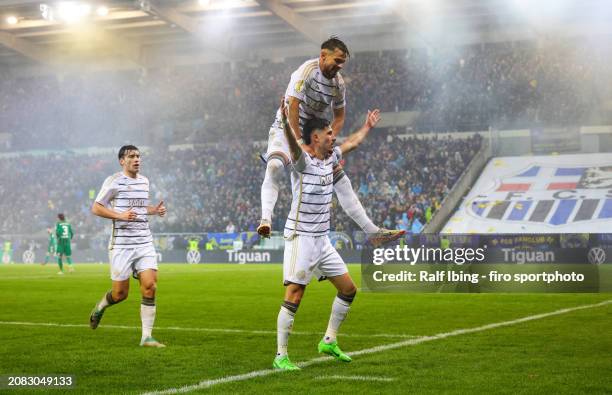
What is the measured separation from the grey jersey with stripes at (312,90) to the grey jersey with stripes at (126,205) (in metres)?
2.40

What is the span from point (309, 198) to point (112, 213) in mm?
3011

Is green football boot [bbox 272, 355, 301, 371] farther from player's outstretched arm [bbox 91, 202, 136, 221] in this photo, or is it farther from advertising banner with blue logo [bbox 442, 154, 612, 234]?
advertising banner with blue logo [bbox 442, 154, 612, 234]

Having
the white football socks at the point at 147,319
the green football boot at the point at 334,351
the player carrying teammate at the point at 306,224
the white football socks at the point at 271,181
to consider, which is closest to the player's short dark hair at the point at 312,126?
the player carrying teammate at the point at 306,224

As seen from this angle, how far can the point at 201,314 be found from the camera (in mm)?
13758

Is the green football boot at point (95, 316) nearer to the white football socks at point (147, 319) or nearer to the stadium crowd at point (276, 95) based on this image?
the white football socks at point (147, 319)

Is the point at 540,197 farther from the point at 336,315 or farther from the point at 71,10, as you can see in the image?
the point at 336,315

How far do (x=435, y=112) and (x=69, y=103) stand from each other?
23.0 m

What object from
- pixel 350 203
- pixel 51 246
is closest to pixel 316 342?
pixel 350 203

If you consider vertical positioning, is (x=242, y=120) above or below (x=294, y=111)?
above

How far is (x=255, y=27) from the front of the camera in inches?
1795

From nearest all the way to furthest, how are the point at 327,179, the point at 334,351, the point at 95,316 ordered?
the point at 327,179 → the point at 334,351 → the point at 95,316

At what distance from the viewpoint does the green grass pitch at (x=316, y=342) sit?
680 cm

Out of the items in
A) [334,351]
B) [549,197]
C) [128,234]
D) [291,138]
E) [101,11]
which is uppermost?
[101,11]

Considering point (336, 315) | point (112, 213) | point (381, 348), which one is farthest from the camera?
point (112, 213)
